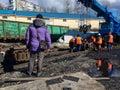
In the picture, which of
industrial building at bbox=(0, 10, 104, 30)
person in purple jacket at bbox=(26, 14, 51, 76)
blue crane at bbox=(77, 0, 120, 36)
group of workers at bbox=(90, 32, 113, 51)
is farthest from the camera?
industrial building at bbox=(0, 10, 104, 30)

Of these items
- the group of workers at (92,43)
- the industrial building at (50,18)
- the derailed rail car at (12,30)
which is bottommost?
the group of workers at (92,43)

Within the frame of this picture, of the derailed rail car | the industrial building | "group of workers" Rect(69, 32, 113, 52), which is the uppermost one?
the industrial building

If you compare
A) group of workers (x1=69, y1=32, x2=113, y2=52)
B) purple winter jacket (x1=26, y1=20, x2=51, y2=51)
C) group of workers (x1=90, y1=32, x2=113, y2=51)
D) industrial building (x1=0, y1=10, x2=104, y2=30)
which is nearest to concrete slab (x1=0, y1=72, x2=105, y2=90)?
purple winter jacket (x1=26, y1=20, x2=51, y2=51)

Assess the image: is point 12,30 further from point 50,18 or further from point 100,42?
point 50,18

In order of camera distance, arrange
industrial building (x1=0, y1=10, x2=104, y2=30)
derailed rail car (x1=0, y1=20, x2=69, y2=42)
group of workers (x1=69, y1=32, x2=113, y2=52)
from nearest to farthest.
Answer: group of workers (x1=69, y1=32, x2=113, y2=52)
derailed rail car (x1=0, y1=20, x2=69, y2=42)
industrial building (x1=0, y1=10, x2=104, y2=30)

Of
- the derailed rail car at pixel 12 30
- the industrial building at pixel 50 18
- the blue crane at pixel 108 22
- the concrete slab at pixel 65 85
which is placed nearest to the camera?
the concrete slab at pixel 65 85

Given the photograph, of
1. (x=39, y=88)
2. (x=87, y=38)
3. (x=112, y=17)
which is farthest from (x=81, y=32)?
(x=39, y=88)

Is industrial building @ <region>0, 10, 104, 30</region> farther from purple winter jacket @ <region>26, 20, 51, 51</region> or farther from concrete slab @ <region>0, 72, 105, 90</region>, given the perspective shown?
concrete slab @ <region>0, 72, 105, 90</region>

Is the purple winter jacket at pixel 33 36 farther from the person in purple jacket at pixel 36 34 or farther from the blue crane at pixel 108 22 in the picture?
the blue crane at pixel 108 22

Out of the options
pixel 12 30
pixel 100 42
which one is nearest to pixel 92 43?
pixel 100 42

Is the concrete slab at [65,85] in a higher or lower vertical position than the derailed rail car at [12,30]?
lower

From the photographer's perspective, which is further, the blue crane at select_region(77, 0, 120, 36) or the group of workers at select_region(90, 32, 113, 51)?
the blue crane at select_region(77, 0, 120, 36)

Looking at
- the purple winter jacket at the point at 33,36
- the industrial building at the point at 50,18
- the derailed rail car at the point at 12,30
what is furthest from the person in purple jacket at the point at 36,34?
the industrial building at the point at 50,18

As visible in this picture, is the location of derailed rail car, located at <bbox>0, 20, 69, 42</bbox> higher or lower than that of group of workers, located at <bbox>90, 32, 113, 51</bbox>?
higher
